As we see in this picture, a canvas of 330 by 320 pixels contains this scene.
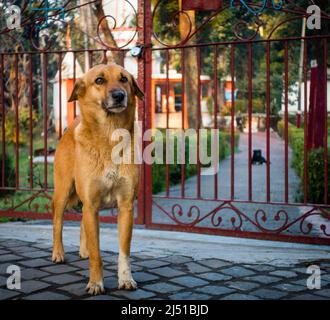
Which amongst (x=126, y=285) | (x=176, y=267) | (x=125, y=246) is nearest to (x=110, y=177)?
(x=125, y=246)

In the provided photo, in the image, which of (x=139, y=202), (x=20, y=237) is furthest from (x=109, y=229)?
(x=20, y=237)

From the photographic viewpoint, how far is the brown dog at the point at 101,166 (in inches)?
Result: 152

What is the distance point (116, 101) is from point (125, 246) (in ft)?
3.36

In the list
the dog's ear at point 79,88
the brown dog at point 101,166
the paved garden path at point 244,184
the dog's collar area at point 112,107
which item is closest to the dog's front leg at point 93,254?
the brown dog at point 101,166

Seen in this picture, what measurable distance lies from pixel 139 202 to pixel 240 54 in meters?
22.5

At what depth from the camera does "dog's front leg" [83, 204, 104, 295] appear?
3.84 meters

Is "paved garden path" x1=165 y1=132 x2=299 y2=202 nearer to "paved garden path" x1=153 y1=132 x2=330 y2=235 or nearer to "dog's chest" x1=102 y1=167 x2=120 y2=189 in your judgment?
"paved garden path" x1=153 y1=132 x2=330 y2=235

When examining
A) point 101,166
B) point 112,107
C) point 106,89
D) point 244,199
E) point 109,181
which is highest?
point 106,89

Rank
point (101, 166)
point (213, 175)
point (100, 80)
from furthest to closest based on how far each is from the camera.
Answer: point (213, 175), point (101, 166), point (100, 80)

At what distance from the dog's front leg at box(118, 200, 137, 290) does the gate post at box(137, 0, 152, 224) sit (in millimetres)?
2178

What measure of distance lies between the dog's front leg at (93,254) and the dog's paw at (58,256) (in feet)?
3.13

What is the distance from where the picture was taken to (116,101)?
3744 millimetres

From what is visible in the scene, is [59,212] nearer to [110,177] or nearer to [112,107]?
[110,177]

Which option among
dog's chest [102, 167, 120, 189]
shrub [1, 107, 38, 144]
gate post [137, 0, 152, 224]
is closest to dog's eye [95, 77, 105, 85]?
dog's chest [102, 167, 120, 189]
